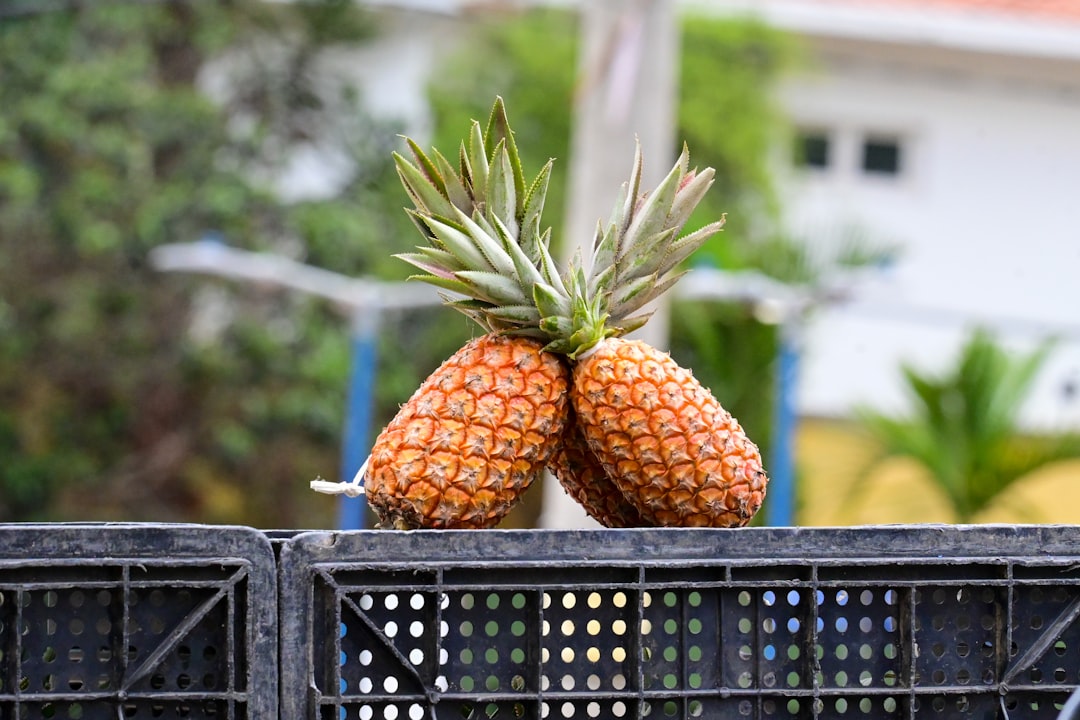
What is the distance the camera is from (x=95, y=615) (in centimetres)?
186

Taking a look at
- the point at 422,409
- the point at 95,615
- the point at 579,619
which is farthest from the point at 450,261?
the point at 95,615

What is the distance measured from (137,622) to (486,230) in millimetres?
884

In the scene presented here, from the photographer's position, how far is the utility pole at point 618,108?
21.9 feet

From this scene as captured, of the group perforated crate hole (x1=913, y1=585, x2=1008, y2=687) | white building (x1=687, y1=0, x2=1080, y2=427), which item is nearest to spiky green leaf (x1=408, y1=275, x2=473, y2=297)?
perforated crate hole (x1=913, y1=585, x2=1008, y2=687)

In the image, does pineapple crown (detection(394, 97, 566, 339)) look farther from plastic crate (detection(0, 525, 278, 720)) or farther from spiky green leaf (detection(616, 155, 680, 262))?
plastic crate (detection(0, 525, 278, 720))

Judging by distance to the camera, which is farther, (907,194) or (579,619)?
(907,194)

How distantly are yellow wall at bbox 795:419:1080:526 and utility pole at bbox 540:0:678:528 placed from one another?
2.71m

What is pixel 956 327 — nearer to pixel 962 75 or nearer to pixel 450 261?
pixel 962 75

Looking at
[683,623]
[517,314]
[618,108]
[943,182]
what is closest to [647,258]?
[517,314]

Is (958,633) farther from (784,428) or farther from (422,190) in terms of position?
(784,428)

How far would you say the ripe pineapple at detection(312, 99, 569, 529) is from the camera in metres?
2.17

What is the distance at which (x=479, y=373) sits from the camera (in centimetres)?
226

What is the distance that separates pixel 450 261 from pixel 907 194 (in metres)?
14.3

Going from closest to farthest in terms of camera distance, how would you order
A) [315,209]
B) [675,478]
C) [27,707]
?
[27,707]
[675,478]
[315,209]
